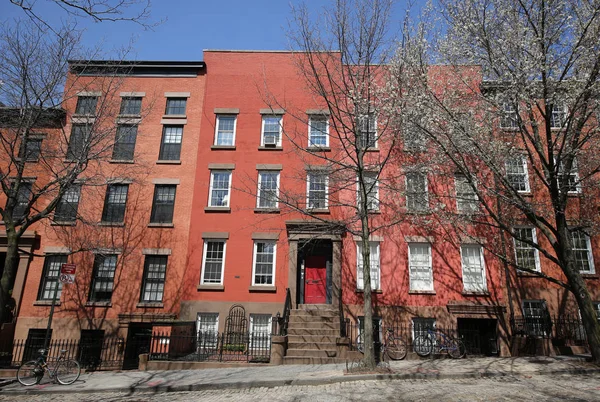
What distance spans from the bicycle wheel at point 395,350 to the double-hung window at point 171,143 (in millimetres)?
12840

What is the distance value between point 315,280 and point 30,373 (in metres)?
10.4

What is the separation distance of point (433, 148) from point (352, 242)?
17.0 feet

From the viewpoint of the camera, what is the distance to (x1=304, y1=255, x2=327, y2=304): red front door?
17.2 m

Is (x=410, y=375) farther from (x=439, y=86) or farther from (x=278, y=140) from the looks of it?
(x=278, y=140)

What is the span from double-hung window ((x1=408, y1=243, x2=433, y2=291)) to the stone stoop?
3.74 metres

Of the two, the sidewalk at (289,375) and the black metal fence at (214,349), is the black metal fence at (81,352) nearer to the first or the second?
the black metal fence at (214,349)

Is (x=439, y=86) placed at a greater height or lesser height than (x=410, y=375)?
greater

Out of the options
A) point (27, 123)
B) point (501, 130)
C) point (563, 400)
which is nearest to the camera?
point (563, 400)

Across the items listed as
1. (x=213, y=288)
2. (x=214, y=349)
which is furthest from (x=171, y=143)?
(x=214, y=349)

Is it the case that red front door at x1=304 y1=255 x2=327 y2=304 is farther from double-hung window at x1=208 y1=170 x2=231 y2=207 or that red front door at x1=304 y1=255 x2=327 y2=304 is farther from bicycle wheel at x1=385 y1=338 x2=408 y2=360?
double-hung window at x1=208 y1=170 x2=231 y2=207

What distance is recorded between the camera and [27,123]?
13.3 meters

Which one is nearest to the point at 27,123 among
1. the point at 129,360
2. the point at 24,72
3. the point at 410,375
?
the point at 24,72

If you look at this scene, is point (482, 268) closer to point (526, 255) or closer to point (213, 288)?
point (526, 255)

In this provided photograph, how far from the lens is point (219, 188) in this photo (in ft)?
61.8
